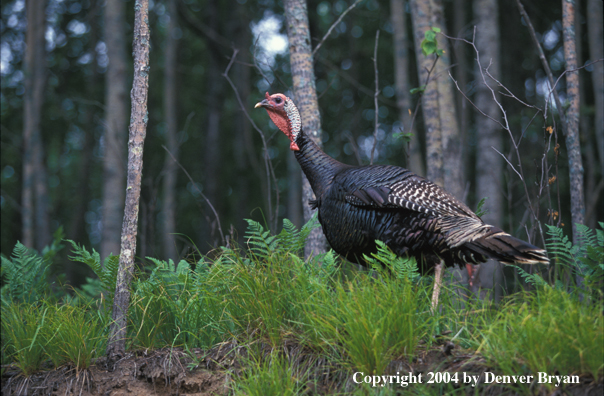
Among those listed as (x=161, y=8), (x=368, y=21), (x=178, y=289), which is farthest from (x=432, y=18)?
(x=161, y=8)

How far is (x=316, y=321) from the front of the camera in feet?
11.0

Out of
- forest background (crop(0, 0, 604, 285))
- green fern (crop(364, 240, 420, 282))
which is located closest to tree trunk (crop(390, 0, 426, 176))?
forest background (crop(0, 0, 604, 285))

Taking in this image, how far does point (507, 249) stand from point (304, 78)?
2.98 metres

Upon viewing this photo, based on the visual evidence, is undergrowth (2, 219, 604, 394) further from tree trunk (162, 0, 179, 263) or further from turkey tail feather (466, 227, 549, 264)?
tree trunk (162, 0, 179, 263)

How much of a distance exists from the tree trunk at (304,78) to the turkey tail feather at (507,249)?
2.13m

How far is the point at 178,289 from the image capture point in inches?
166

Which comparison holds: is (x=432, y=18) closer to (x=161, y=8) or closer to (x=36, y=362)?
(x=36, y=362)

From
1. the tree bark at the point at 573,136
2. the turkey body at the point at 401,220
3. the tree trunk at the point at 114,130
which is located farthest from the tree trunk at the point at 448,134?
the tree trunk at the point at 114,130

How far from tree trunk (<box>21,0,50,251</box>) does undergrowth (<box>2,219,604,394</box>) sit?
7027 millimetres

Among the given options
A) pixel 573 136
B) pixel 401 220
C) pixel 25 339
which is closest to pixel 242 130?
pixel 573 136

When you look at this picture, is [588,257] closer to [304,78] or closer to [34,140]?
[304,78]

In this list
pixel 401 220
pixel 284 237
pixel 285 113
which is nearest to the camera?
pixel 401 220

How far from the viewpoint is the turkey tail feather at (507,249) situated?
3.33 metres

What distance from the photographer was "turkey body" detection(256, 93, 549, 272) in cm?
365
